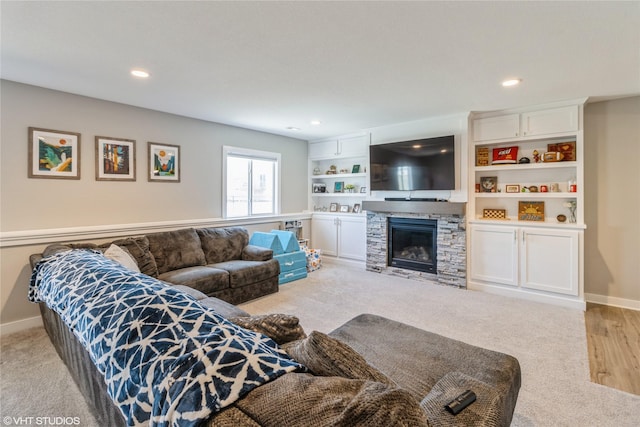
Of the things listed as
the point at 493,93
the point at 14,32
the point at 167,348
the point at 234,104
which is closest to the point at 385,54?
the point at 493,93

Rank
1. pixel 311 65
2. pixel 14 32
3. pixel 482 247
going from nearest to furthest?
pixel 14 32
pixel 311 65
pixel 482 247

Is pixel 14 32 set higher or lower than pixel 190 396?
higher

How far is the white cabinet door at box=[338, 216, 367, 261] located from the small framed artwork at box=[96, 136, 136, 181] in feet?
11.3

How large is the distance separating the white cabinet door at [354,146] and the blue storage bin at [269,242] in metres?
2.19

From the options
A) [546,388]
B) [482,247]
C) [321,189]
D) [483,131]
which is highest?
[483,131]

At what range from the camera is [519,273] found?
390cm

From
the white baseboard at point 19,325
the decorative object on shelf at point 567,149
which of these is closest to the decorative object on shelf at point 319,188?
the decorative object on shelf at point 567,149

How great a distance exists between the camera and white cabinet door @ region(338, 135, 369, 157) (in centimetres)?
548

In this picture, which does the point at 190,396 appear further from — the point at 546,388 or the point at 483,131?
the point at 483,131

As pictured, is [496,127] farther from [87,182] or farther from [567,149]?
[87,182]

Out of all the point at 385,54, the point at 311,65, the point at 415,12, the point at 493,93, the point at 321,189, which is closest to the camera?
the point at 415,12

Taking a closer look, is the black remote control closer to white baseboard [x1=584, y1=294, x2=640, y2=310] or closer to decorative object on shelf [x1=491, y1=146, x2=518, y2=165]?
decorative object on shelf [x1=491, y1=146, x2=518, y2=165]

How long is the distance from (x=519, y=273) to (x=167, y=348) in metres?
4.22

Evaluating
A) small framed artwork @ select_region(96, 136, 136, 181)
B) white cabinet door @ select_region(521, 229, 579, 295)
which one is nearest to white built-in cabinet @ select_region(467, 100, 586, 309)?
white cabinet door @ select_region(521, 229, 579, 295)
